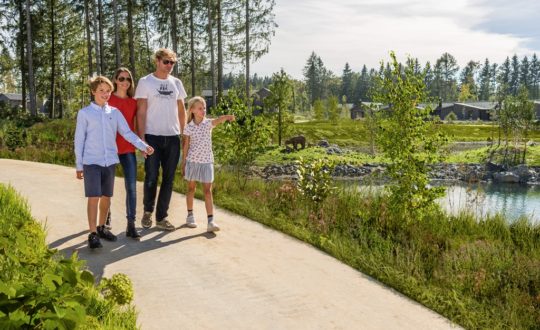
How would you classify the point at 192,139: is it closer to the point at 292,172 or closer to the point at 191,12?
the point at 292,172

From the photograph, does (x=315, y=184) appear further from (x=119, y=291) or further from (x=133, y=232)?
(x=119, y=291)

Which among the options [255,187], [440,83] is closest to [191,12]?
[255,187]

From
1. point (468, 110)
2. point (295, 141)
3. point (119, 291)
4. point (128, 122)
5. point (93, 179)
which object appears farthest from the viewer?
point (468, 110)

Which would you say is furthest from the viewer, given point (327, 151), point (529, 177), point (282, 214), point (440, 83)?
point (440, 83)

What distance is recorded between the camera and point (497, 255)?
5.89m

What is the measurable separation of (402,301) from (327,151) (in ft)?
100

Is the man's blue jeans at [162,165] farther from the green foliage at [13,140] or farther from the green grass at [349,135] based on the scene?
the green grass at [349,135]

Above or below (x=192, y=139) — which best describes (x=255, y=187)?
below

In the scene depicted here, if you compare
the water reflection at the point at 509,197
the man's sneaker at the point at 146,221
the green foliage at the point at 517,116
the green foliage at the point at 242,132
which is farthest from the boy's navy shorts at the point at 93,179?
the green foliage at the point at 517,116

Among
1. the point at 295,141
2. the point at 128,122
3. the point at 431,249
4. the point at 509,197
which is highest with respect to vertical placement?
the point at 128,122

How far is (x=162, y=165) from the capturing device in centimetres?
618

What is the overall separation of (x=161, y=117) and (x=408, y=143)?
393cm

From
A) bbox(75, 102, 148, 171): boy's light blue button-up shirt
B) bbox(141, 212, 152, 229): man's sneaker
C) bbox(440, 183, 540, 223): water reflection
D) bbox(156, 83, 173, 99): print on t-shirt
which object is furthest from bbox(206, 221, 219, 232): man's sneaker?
bbox(440, 183, 540, 223): water reflection

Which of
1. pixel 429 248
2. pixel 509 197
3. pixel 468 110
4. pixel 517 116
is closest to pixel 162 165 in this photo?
pixel 429 248
